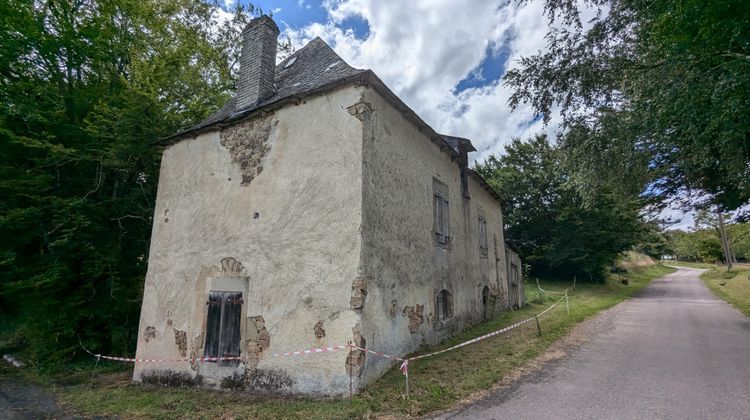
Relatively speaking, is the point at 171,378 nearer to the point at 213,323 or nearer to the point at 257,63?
the point at 213,323

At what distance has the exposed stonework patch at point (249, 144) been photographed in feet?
25.5

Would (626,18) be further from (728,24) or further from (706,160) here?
(706,160)

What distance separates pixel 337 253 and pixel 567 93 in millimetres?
7710

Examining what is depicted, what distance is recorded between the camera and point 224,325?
732 centimetres

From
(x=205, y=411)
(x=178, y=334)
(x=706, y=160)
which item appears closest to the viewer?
(x=205, y=411)

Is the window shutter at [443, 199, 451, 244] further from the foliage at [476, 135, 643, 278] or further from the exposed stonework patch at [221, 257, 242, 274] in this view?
the foliage at [476, 135, 643, 278]

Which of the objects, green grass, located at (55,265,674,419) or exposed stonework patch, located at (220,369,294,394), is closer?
green grass, located at (55,265,674,419)

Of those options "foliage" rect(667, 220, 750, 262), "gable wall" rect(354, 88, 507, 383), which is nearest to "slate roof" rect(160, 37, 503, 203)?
"gable wall" rect(354, 88, 507, 383)

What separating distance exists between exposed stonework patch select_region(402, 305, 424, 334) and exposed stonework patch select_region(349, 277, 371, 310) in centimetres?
Answer: 170

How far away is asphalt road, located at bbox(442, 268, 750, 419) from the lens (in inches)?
195

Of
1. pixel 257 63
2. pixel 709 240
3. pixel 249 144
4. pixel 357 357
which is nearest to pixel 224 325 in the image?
pixel 357 357

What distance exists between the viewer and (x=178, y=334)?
7930mm

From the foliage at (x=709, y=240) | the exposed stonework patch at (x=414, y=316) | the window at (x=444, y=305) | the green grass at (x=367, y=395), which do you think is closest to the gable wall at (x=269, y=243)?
the green grass at (x=367, y=395)

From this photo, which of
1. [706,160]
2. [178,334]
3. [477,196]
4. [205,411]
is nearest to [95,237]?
[178,334]
